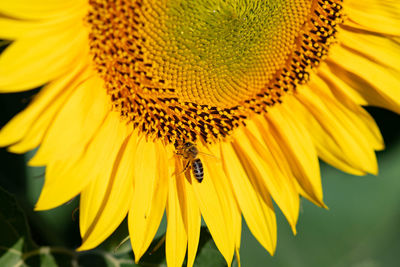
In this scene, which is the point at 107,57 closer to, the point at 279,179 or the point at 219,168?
the point at 219,168

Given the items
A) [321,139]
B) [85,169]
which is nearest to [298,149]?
[321,139]

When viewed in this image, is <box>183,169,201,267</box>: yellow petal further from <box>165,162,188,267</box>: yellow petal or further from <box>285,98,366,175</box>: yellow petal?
<box>285,98,366,175</box>: yellow petal

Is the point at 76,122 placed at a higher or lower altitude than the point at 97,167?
higher

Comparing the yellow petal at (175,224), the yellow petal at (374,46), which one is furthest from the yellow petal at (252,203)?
the yellow petal at (374,46)

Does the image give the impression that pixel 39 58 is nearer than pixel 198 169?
Yes

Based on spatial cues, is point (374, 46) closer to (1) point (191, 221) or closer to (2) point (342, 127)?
(2) point (342, 127)

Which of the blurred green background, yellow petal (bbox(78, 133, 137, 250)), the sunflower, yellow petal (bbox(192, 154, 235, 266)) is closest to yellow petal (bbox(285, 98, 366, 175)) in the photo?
the sunflower
